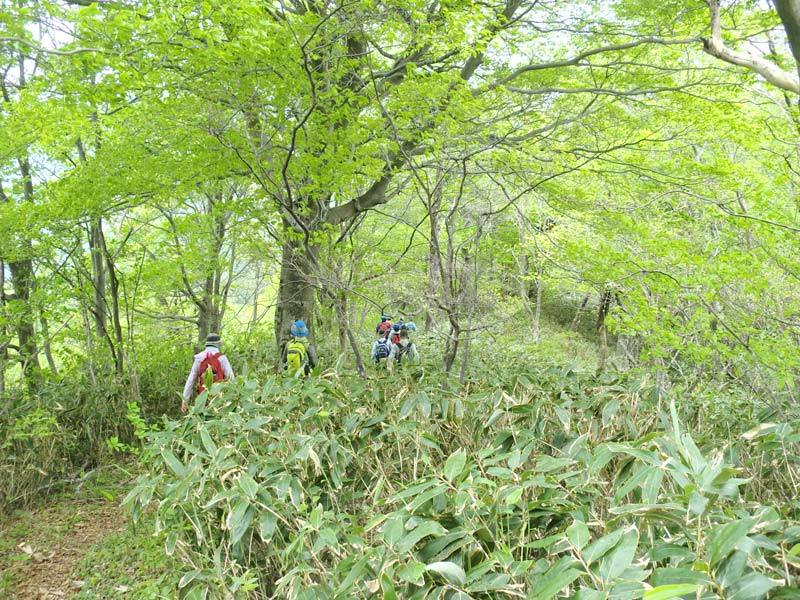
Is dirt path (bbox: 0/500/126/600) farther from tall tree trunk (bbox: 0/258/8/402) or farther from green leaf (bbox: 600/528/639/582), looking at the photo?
green leaf (bbox: 600/528/639/582)

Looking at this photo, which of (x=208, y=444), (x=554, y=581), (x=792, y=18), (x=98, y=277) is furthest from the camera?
(x=98, y=277)

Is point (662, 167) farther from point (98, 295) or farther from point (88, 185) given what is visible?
point (98, 295)

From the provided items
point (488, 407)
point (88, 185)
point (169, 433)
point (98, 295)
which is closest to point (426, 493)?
point (488, 407)

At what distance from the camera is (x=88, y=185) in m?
6.28

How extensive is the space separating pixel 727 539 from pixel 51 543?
6199 millimetres

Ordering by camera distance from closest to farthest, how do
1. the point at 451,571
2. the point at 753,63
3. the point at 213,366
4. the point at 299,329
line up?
the point at 451,571 → the point at 753,63 → the point at 213,366 → the point at 299,329

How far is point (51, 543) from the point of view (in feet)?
16.4

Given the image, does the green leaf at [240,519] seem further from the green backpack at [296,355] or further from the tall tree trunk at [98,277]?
the tall tree trunk at [98,277]

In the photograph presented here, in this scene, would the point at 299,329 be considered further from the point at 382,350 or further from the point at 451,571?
the point at 451,571

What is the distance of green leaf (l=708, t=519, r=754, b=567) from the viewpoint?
→ 3.68 ft

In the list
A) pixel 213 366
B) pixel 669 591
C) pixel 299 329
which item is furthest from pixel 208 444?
pixel 299 329

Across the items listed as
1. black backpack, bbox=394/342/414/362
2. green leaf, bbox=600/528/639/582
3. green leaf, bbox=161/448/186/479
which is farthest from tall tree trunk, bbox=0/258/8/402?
green leaf, bbox=600/528/639/582

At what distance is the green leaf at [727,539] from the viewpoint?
1122 millimetres

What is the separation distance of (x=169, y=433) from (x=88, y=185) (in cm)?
457
